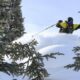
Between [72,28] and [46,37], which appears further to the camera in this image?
[72,28]

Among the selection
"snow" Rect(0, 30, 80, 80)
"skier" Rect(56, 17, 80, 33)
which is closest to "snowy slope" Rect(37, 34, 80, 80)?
"snow" Rect(0, 30, 80, 80)

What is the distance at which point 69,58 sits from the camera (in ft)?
51.7

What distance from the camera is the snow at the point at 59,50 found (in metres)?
13.5

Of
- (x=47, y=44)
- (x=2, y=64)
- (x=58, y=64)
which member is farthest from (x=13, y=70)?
(x=47, y=44)

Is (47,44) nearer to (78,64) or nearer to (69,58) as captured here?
(69,58)

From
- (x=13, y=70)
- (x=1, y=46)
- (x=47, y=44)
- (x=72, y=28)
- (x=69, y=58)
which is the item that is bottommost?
A: (x=13, y=70)

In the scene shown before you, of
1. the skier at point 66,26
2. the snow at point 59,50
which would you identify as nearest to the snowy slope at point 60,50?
the snow at point 59,50

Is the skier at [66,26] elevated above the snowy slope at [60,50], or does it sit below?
above

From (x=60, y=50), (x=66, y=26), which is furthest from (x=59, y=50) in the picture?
(x=66, y=26)

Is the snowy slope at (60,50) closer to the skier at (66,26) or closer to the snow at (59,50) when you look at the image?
the snow at (59,50)

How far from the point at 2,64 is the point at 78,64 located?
112 inches

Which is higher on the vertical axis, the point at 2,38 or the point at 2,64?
the point at 2,38

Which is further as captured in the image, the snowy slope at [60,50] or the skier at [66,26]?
the skier at [66,26]

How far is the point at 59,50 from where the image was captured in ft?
54.6
